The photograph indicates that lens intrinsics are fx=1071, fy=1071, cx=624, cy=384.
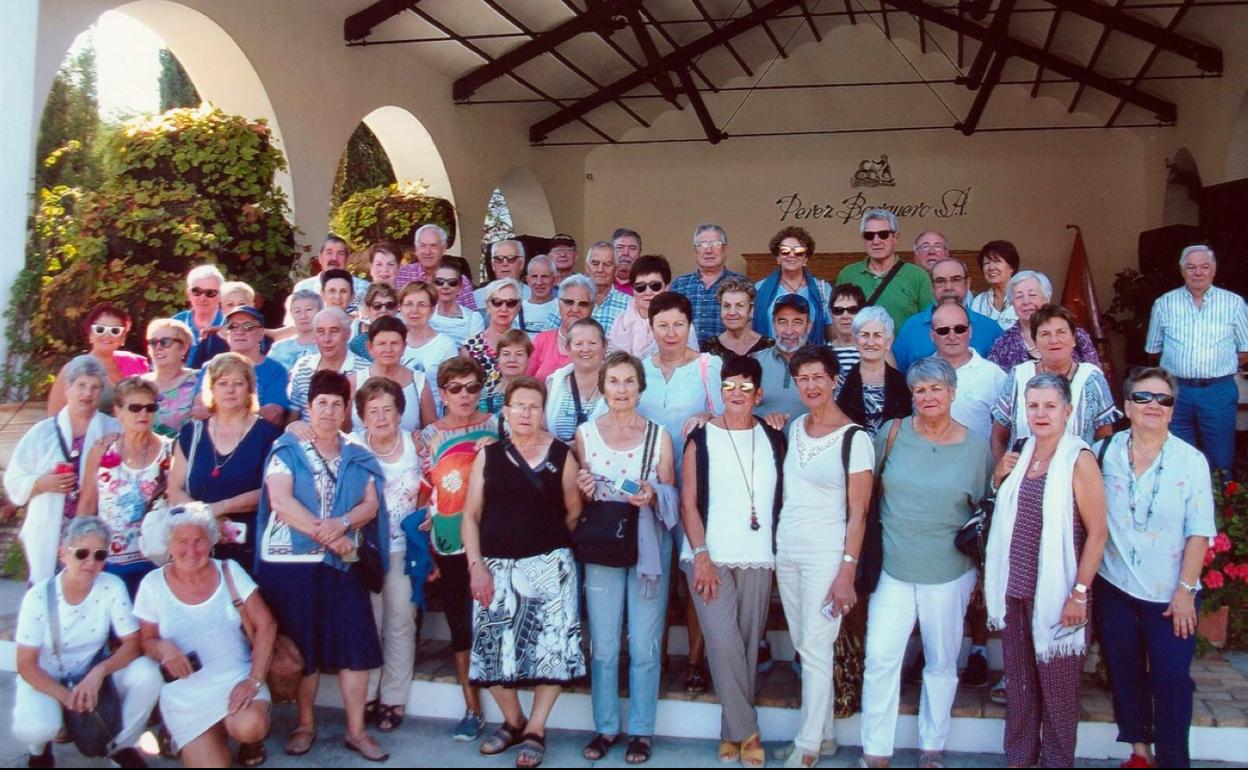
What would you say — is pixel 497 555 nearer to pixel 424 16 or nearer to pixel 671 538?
pixel 671 538

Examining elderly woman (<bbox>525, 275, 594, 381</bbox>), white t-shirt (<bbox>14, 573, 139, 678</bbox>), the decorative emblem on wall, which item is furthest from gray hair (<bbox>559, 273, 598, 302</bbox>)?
the decorative emblem on wall

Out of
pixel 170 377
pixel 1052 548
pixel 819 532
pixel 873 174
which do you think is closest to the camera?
pixel 1052 548

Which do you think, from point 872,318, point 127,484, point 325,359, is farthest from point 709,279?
point 127,484

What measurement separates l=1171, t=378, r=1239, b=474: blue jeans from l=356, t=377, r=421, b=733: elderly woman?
422 centimetres

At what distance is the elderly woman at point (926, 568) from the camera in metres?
3.70

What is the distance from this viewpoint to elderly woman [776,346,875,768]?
3.74 m

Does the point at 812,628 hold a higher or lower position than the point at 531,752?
higher

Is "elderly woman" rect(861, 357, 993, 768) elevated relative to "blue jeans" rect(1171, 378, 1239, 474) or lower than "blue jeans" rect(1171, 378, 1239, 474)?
lower

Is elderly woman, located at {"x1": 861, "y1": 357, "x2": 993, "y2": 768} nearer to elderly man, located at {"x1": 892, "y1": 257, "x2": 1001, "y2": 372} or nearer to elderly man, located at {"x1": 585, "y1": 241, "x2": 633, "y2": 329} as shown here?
elderly man, located at {"x1": 892, "y1": 257, "x2": 1001, "y2": 372}

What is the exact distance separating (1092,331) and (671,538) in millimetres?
9434

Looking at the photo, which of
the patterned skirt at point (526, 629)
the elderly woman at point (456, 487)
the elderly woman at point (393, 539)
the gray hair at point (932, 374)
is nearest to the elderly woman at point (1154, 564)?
the gray hair at point (932, 374)

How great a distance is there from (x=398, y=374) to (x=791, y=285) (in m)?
1.89

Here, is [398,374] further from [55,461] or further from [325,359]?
[55,461]

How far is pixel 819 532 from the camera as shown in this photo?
3770 millimetres
